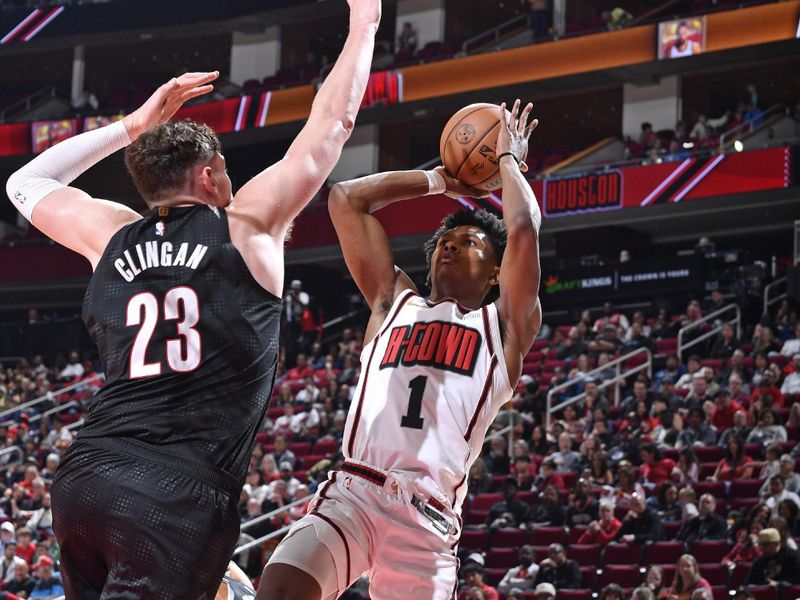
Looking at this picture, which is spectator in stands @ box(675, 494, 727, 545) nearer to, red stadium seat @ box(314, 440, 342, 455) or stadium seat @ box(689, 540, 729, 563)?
stadium seat @ box(689, 540, 729, 563)

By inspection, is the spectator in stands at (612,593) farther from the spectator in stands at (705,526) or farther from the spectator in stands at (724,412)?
the spectator in stands at (724,412)

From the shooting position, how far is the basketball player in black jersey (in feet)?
9.83

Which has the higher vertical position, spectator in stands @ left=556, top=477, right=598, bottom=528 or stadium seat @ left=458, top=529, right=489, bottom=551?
spectator in stands @ left=556, top=477, right=598, bottom=528

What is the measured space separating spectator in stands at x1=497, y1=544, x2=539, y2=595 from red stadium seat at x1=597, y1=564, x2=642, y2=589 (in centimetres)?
67

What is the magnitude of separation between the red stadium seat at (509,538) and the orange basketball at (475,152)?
760 centimetres

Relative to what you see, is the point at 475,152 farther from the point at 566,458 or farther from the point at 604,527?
the point at 566,458

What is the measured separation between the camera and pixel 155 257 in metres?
3.22

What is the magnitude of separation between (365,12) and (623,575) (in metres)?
8.62

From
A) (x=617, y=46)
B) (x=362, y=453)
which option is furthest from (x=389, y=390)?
(x=617, y=46)

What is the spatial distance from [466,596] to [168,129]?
8.08m

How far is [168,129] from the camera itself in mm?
3309

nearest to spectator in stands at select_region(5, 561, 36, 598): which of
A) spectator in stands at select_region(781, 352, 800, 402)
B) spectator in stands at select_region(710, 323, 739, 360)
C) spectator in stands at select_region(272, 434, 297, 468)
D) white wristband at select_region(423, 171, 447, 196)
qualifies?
spectator in stands at select_region(272, 434, 297, 468)

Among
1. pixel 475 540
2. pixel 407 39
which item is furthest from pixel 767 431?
pixel 407 39

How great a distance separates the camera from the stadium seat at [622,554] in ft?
37.3
